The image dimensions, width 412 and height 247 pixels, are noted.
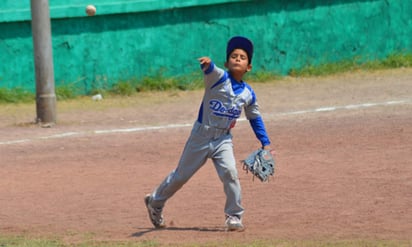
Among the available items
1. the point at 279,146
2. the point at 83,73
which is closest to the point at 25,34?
the point at 83,73

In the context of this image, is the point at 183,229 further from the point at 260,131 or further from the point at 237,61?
the point at 237,61

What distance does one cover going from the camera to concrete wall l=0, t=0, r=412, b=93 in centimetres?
1631

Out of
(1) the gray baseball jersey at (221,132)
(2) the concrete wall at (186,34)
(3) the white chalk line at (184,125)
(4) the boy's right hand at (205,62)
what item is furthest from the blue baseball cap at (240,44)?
(2) the concrete wall at (186,34)

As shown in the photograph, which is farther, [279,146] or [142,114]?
[142,114]

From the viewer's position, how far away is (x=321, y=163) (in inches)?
434

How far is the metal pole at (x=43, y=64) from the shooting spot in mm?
13891

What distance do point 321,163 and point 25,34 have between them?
703 centimetres

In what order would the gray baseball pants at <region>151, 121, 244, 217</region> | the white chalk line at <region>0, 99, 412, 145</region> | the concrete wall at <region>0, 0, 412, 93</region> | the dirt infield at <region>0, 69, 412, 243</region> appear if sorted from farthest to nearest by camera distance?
1. the concrete wall at <region>0, 0, 412, 93</region>
2. the white chalk line at <region>0, 99, 412, 145</region>
3. the dirt infield at <region>0, 69, 412, 243</region>
4. the gray baseball pants at <region>151, 121, 244, 217</region>

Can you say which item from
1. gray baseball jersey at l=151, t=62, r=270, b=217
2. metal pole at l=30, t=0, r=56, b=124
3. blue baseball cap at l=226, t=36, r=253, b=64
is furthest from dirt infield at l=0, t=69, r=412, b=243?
blue baseball cap at l=226, t=36, r=253, b=64

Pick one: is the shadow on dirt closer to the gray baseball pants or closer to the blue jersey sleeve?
the gray baseball pants

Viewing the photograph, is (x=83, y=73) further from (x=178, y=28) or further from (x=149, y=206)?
(x=149, y=206)

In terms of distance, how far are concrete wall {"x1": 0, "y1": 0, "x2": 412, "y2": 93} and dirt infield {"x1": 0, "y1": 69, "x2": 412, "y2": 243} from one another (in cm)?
90

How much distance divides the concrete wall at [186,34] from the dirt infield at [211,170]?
90 centimetres

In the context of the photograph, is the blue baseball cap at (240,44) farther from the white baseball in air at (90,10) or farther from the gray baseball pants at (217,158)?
the white baseball in air at (90,10)
